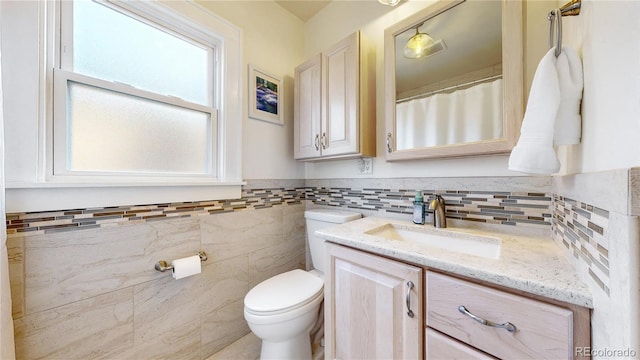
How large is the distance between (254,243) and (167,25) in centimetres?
145

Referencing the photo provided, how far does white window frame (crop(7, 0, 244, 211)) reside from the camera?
34.6 inches

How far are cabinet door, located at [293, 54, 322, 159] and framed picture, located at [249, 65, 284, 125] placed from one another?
0.14 meters

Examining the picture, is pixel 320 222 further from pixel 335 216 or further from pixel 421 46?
pixel 421 46

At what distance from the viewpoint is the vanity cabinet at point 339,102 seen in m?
1.38

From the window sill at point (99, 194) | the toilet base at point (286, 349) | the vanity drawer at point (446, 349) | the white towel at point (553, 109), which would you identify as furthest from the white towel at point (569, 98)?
the window sill at point (99, 194)

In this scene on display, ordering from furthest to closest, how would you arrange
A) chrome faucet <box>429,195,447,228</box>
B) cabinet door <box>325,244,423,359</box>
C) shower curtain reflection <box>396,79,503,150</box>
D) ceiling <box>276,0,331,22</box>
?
ceiling <box>276,0,331,22</box>
chrome faucet <box>429,195,447,228</box>
shower curtain reflection <box>396,79,503,150</box>
cabinet door <box>325,244,423,359</box>

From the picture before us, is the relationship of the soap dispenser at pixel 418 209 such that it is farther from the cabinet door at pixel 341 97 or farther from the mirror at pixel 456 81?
the cabinet door at pixel 341 97

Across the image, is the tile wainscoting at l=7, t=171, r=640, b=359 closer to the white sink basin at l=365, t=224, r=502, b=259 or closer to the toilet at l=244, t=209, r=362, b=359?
the white sink basin at l=365, t=224, r=502, b=259

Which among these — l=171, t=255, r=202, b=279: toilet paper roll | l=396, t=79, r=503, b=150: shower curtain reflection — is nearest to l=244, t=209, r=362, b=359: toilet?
l=171, t=255, r=202, b=279: toilet paper roll

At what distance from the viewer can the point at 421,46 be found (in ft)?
4.04

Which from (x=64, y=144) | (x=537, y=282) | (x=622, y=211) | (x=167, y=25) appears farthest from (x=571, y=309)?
(x=167, y=25)

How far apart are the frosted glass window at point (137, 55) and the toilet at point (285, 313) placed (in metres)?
1.25

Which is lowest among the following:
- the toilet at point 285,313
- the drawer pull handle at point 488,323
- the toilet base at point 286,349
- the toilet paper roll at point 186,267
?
the toilet base at point 286,349

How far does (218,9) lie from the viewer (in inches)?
56.0
